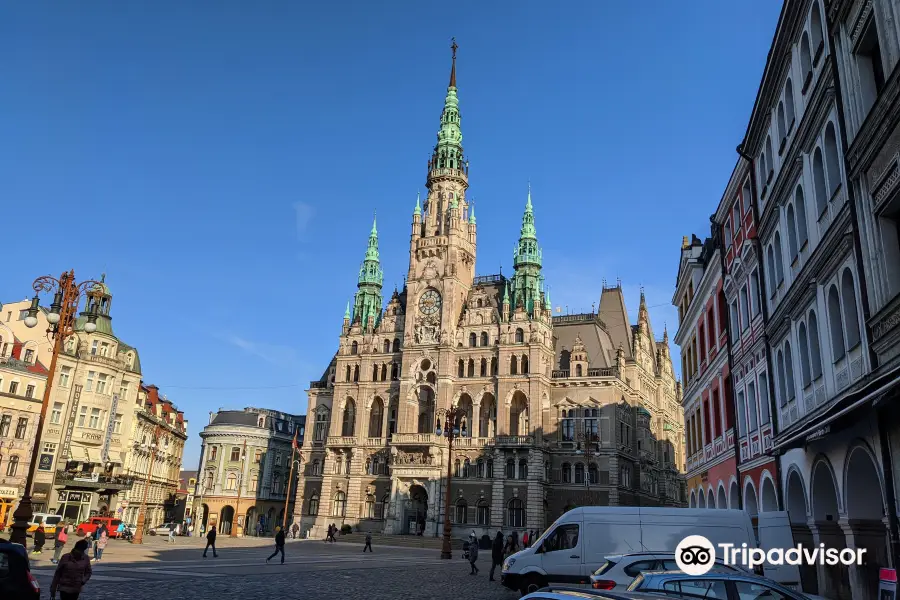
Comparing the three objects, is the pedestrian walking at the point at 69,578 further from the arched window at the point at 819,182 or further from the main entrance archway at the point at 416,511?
the main entrance archway at the point at 416,511

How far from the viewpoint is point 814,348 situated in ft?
64.3

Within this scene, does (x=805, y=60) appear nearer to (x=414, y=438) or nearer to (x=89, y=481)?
(x=414, y=438)

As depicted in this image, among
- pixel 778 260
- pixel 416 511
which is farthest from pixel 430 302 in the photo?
pixel 778 260

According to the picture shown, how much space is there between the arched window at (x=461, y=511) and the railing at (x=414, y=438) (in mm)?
6245

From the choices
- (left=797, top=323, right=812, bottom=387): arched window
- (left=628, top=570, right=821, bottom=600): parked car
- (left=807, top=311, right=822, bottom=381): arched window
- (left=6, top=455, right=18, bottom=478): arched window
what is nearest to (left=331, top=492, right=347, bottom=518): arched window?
(left=6, top=455, right=18, bottom=478): arched window

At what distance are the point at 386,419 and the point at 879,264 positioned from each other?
64.1 meters

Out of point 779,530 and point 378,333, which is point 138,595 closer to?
point 779,530

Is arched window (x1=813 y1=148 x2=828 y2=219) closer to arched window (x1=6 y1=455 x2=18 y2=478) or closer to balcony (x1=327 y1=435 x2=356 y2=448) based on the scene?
arched window (x1=6 y1=455 x2=18 y2=478)

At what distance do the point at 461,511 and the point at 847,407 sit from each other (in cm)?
5788

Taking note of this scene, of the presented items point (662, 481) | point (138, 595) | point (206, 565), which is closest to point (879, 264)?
point (138, 595)

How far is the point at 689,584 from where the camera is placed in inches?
424

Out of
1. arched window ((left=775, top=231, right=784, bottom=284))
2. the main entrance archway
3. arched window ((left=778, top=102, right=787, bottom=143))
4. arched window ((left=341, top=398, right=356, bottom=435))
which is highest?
arched window ((left=778, top=102, right=787, bottom=143))

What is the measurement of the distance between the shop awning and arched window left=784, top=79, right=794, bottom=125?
9.08 meters

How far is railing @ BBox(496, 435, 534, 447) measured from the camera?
67.7 meters
